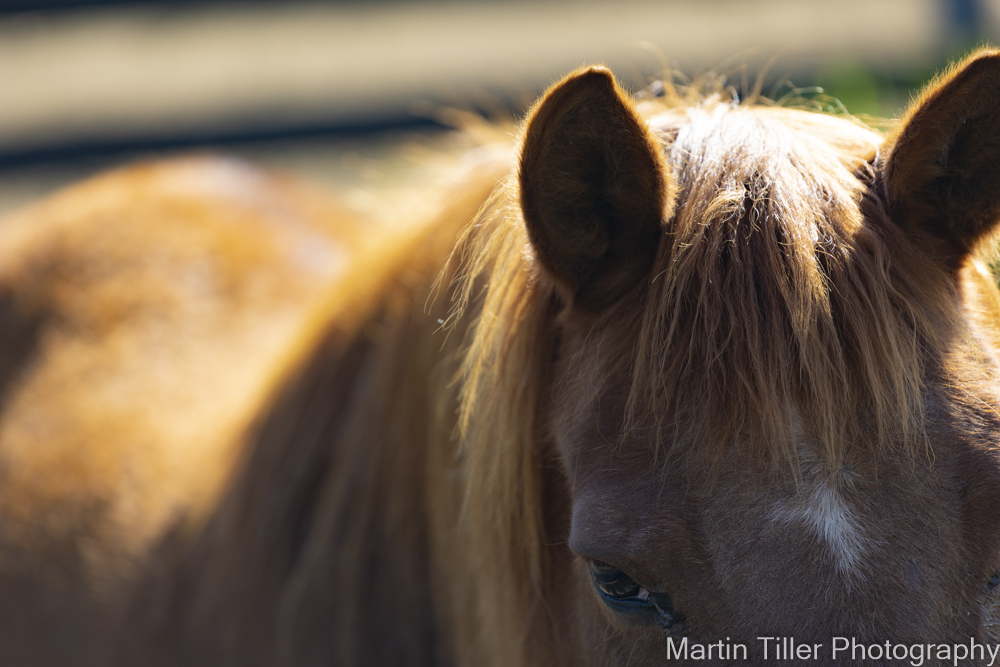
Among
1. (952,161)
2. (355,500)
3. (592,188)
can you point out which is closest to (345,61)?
→ (355,500)

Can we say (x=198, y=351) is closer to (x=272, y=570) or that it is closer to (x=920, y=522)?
(x=272, y=570)

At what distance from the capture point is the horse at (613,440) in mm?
932

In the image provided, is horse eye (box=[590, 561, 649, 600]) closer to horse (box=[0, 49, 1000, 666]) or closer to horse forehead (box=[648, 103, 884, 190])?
horse (box=[0, 49, 1000, 666])

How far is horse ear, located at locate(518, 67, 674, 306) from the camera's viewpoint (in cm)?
101

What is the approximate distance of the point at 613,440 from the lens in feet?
3.46

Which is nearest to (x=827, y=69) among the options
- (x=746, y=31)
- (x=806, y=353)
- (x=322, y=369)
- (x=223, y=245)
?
(x=746, y=31)

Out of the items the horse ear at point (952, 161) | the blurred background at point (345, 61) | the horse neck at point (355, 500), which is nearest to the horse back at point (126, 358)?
the horse neck at point (355, 500)

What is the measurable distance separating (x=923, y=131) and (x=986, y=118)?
2.9 inches

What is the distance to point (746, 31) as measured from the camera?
22.5 ft

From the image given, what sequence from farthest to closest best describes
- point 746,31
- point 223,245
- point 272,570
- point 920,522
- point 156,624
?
point 746,31
point 223,245
point 156,624
point 272,570
point 920,522

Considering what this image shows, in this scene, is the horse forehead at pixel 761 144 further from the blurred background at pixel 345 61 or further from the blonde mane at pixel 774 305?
the blurred background at pixel 345 61

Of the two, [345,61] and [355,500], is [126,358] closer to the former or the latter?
[355,500]

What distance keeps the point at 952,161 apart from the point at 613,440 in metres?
0.54

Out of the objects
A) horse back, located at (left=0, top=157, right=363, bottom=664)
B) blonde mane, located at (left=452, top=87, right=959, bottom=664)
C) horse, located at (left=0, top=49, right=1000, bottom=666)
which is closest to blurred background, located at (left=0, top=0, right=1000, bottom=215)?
horse back, located at (left=0, top=157, right=363, bottom=664)
